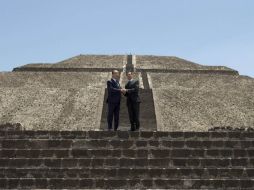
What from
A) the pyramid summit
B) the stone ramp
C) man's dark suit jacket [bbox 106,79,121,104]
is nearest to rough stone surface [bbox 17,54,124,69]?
the pyramid summit

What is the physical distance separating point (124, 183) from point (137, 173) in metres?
0.53

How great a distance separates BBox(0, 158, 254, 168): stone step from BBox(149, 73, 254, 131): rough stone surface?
24.2ft

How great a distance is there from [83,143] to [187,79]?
1853cm

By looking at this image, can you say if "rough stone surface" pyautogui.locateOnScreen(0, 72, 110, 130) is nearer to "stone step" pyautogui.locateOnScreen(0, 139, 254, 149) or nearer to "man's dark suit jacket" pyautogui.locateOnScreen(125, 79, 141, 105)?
"man's dark suit jacket" pyautogui.locateOnScreen(125, 79, 141, 105)

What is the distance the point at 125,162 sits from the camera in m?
11.8

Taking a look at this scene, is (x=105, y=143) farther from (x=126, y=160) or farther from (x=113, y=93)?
(x=113, y=93)

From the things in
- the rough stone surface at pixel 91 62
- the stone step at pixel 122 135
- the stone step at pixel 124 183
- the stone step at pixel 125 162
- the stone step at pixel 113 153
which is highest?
the rough stone surface at pixel 91 62

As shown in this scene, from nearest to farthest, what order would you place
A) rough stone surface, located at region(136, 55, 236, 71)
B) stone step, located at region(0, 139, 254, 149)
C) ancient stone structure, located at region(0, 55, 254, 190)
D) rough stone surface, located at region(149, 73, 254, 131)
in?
ancient stone structure, located at region(0, 55, 254, 190) → stone step, located at region(0, 139, 254, 149) → rough stone surface, located at region(149, 73, 254, 131) → rough stone surface, located at region(136, 55, 236, 71)

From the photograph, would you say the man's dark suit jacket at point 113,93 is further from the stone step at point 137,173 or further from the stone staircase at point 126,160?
the stone step at point 137,173

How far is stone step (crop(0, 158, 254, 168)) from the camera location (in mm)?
11781

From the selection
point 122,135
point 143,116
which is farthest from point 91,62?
point 122,135

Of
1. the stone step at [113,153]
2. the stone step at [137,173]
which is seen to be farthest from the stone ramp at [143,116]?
the stone step at [137,173]

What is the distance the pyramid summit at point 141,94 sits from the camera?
2108 centimetres

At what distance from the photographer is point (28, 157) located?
12.2m
